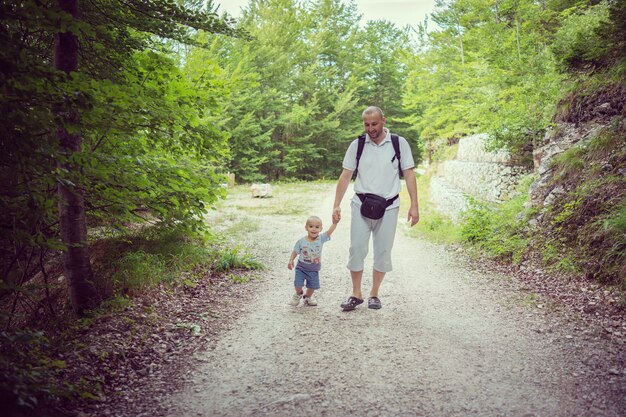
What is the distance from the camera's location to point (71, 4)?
166 inches

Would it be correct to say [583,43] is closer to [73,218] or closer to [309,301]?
[309,301]

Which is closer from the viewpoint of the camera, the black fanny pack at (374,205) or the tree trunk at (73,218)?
the tree trunk at (73,218)

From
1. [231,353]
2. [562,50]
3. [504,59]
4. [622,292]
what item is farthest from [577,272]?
[504,59]

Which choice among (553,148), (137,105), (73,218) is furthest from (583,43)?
(73,218)

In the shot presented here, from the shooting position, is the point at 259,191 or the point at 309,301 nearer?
the point at 309,301

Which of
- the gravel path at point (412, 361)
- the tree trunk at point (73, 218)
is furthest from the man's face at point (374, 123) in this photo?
the tree trunk at point (73, 218)

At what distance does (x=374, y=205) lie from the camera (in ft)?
14.8

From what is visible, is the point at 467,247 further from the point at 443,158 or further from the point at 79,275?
the point at 443,158

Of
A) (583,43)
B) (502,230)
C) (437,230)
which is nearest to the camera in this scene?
(583,43)

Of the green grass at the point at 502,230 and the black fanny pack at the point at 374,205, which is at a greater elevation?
→ the black fanny pack at the point at 374,205

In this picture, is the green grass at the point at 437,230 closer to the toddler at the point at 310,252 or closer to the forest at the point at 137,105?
the forest at the point at 137,105

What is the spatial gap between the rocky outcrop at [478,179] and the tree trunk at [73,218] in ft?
25.5

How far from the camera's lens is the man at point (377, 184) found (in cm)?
451

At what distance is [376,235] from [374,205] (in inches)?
16.8
